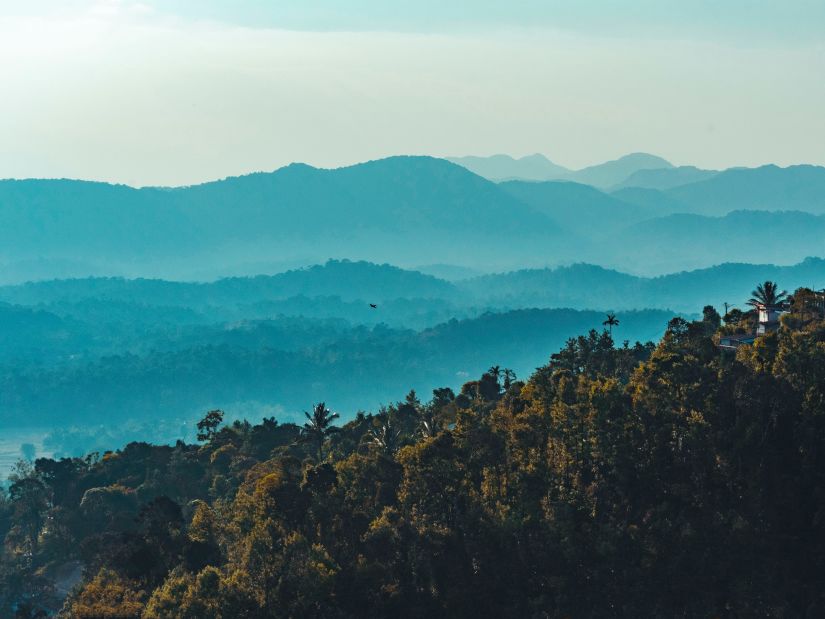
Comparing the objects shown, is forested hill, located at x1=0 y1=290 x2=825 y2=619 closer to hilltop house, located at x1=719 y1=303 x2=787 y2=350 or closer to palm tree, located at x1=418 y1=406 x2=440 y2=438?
palm tree, located at x1=418 y1=406 x2=440 y2=438

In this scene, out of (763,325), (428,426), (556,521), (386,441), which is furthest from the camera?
(763,325)

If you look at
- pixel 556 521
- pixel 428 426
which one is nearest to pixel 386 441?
pixel 428 426

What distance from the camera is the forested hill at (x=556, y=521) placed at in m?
57.2

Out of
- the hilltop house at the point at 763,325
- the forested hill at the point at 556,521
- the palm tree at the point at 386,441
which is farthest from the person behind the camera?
the hilltop house at the point at 763,325

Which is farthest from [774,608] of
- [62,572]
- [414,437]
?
[62,572]

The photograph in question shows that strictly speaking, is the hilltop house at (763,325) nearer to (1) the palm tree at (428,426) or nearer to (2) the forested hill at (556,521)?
(2) the forested hill at (556,521)

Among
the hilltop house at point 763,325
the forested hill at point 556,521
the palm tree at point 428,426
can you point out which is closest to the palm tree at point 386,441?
the palm tree at point 428,426

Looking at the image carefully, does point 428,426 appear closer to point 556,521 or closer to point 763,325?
point 556,521

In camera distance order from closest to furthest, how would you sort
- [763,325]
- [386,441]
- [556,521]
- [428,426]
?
[556,521]
[386,441]
[428,426]
[763,325]

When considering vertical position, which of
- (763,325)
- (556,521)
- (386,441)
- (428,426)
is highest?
(763,325)

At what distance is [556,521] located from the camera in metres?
60.1

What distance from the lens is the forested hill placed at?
57250 mm

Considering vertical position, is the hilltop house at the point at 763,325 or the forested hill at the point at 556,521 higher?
the hilltop house at the point at 763,325

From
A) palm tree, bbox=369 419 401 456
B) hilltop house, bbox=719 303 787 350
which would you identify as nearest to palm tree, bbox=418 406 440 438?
palm tree, bbox=369 419 401 456
